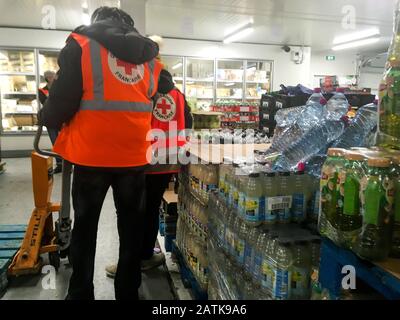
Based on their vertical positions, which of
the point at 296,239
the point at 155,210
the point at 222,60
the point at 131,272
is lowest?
the point at 131,272

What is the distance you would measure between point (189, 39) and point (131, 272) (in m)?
8.78

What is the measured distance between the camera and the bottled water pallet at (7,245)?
2.69m

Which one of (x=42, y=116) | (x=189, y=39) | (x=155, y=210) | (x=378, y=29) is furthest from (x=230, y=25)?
(x=42, y=116)

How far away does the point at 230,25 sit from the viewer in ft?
27.6

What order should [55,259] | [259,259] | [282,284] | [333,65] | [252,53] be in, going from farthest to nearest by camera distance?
[333,65], [252,53], [55,259], [259,259], [282,284]

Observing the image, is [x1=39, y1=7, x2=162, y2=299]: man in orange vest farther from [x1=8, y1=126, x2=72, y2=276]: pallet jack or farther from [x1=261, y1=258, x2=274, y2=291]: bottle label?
[x1=261, y1=258, x2=274, y2=291]: bottle label

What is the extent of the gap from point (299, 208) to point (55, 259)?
7.26 feet

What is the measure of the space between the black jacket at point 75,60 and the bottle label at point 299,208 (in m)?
1.14

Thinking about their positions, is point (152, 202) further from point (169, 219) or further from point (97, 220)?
point (97, 220)

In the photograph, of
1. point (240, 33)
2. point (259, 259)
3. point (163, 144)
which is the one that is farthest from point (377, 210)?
point (240, 33)

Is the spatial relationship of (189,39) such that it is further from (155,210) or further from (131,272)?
(131,272)

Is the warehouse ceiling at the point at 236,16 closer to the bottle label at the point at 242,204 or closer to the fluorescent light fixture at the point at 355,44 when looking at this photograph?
the fluorescent light fixture at the point at 355,44

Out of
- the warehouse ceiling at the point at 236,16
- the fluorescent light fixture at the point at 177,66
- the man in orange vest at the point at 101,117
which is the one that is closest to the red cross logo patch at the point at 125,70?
the man in orange vest at the point at 101,117

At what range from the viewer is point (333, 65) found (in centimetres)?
1355
